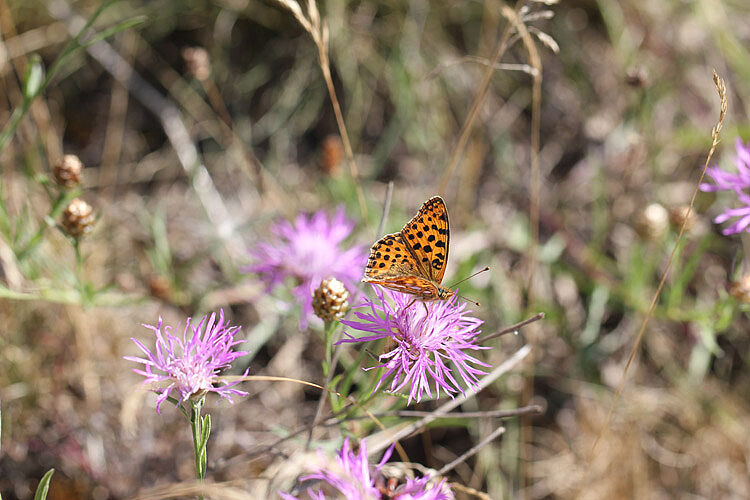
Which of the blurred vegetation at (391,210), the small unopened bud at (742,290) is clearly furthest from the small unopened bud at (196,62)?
the small unopened bud at (742,290)

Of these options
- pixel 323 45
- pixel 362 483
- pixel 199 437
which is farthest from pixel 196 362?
pixel 323 45

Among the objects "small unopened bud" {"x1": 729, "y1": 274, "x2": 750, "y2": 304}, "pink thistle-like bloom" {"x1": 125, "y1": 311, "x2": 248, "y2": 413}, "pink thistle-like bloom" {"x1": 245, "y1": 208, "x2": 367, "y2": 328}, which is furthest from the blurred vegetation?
"pink thistle-like bloom" {"x1": 125, "y1": 311, "x2": 248, "y2": 413}

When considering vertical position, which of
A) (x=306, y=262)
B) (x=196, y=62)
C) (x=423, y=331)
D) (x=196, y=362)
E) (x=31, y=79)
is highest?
(x=31, y=79)

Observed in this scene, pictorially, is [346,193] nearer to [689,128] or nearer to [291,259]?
[291,259]

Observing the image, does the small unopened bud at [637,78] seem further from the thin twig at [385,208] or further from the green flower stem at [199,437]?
the green flower stem at [199,437]

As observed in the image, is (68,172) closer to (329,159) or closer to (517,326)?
(329,159)

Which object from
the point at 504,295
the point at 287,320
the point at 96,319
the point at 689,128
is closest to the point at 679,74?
the point at 689,128

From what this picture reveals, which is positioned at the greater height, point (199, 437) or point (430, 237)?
point (430, 237)
